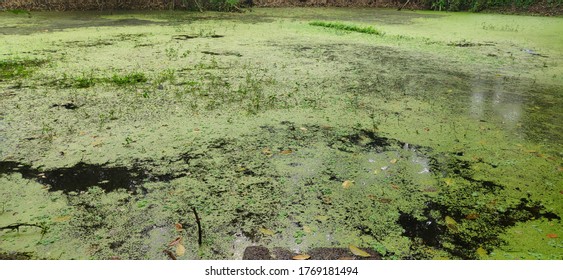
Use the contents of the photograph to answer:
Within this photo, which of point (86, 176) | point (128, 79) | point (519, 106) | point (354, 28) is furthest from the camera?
point (354, 28)

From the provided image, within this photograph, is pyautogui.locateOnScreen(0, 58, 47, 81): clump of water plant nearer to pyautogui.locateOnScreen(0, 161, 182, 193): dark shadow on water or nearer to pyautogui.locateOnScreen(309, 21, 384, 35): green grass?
pyautogui.locateOnScreen(0, 161, 182, 193): dark shadow on water

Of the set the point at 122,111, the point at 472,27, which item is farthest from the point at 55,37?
the point at 472,27

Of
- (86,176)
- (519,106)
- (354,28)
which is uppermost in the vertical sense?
(354,28)

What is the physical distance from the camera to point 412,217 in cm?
137

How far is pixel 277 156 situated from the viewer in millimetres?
1833

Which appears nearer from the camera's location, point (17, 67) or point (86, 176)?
point (86, 176)

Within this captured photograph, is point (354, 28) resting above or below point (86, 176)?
above

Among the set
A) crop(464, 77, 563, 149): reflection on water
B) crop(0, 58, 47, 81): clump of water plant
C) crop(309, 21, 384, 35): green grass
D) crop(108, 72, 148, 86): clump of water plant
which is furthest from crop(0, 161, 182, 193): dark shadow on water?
crop(309, 21, 384, 35): green grass

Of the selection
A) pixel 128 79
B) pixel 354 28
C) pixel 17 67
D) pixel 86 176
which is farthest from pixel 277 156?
pixel 354 28

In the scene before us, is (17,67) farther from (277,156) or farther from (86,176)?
(277,156)

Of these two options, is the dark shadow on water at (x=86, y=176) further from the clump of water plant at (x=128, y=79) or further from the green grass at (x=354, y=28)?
the green grass at (x=354, y=28)

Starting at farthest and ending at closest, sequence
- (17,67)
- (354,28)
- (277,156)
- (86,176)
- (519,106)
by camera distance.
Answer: (354,28), (17,67), (519,106), (277,156), (86,176)

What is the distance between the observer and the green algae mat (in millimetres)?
1251

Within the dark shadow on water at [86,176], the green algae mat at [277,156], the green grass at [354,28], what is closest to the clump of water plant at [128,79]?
the green algae mat at [277,156]
